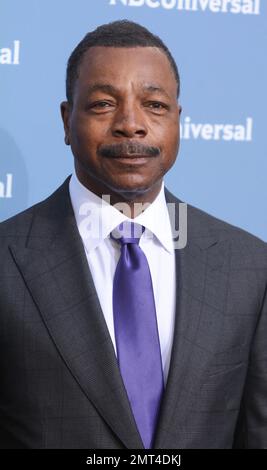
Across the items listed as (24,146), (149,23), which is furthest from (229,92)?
(24,146)

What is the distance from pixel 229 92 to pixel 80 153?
0.55m

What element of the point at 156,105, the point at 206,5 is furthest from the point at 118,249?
the point at 206,5

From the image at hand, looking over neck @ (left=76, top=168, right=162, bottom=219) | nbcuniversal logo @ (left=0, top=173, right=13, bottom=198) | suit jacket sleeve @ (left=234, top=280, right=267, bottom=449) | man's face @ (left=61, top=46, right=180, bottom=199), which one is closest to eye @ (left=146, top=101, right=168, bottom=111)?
man's face @ (left=61, top=46, right=180, bottom=199)

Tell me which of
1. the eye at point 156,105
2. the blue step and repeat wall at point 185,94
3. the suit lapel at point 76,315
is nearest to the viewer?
the suit lapel at point 76,315

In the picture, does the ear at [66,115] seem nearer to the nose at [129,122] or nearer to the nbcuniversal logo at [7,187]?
the nose at [129,122]

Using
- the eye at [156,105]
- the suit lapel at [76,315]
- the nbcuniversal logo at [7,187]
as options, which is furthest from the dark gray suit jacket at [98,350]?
the nbcuniversal logo at [7,187]

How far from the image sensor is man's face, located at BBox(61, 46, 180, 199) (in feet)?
4.47

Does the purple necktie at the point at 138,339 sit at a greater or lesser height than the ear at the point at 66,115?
lesser

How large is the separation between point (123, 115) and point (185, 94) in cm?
48

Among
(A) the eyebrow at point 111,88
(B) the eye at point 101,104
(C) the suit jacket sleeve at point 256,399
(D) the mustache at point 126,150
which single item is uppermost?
(A) the eyebrow at point 111,88

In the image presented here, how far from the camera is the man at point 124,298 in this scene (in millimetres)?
1297

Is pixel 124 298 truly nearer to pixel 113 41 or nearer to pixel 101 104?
pixel 101 104

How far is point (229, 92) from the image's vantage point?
72.2 inches
